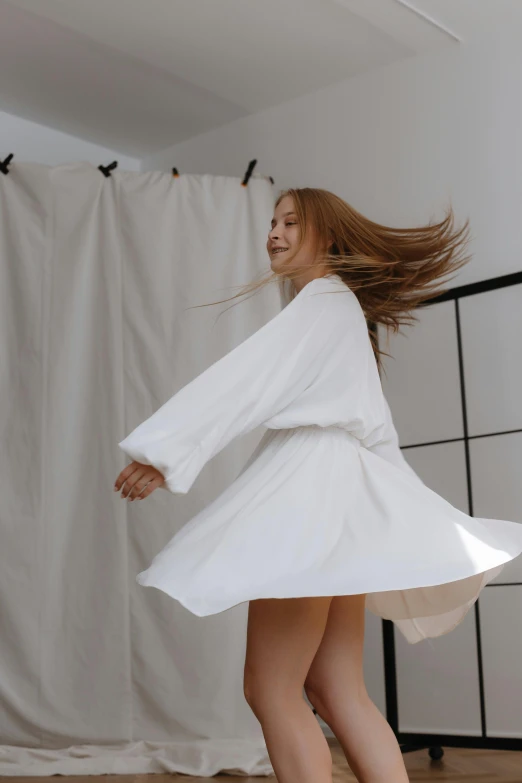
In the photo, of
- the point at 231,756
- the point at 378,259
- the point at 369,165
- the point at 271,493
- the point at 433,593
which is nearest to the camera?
the point at 271,493

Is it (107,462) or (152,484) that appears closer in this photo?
(152,484)

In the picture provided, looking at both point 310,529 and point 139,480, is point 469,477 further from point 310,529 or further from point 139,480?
point 139,480

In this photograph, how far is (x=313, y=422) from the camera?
1.41 meters

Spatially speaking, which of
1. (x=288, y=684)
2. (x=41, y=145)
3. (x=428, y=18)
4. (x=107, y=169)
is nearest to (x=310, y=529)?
(x=288, y=684)

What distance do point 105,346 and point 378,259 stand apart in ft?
4.84

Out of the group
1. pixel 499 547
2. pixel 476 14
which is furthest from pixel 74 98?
pixel 499 547

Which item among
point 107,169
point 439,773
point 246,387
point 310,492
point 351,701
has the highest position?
point 107,169

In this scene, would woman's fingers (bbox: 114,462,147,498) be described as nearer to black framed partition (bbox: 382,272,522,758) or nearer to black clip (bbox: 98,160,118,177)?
black framed partition (bbox: 382,272,522,758)

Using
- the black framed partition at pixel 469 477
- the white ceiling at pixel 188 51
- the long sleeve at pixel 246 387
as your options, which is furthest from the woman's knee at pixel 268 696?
the white ceiling at pixel 188 51

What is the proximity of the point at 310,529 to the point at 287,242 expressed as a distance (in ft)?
1.96

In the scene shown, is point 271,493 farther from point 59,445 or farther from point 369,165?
point 369,165

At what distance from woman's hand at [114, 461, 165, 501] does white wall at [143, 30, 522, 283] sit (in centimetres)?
185

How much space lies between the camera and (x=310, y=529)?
1.30 metres

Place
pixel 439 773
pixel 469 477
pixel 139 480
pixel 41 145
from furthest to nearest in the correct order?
pixel 41 145 → pixel 469 477 → pixel 439 773 → pixel 139 480
